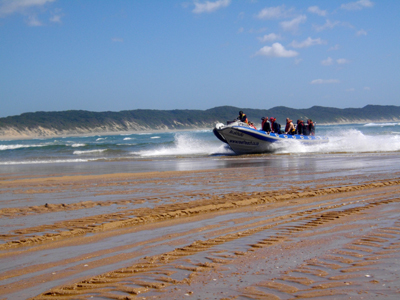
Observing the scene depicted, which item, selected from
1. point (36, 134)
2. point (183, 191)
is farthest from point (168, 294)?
point (36, 134)

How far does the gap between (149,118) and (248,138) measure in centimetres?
13404

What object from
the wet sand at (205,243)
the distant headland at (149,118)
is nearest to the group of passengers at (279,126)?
the wet sand at (205,243)

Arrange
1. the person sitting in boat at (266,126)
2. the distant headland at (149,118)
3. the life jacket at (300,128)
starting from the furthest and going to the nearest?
1. the distant headland at (149,118)
2. the life jacket at (300,128)
3. the person sitting in boat at (266,126)

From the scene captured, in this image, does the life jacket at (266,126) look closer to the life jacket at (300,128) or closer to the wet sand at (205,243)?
the life jacket at (300,128)

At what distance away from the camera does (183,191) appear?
7805mm

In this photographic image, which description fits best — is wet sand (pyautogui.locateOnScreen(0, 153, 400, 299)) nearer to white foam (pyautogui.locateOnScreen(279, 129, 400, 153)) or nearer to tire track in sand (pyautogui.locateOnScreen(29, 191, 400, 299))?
tire track in sand (pyautogui.locateOnScreen(29, 191, 400, 299))

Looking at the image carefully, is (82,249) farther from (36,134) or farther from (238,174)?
(36,134)

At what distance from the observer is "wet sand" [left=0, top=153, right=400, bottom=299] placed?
2939mm

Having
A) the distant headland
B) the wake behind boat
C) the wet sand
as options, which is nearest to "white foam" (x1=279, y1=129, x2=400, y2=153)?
the wake behind boat

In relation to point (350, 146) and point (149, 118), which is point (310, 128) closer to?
point (350, 146)

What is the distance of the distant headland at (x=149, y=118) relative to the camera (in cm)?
10879

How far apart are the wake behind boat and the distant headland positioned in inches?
3358

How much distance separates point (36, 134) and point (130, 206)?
10396 cm

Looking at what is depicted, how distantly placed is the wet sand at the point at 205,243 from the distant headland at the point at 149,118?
317 ft
